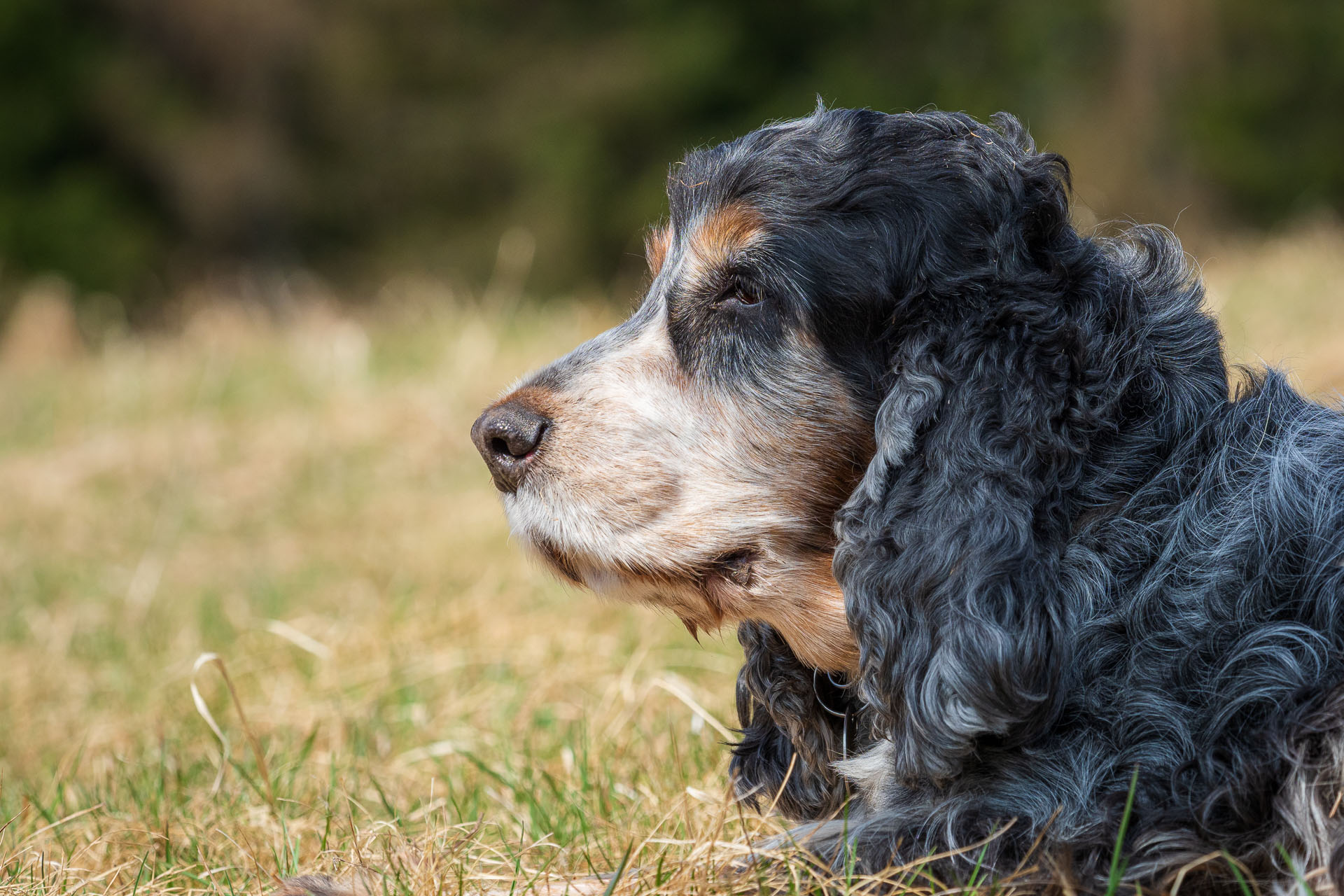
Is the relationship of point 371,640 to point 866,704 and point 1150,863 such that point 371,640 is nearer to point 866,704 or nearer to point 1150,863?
point 866,704

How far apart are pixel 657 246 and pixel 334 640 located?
3.00 m

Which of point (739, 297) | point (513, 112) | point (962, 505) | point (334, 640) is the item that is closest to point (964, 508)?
point (962, 505)

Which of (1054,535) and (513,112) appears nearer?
(1054,535)

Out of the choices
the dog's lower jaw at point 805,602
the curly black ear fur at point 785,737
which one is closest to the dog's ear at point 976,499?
the dog's lower jaw at point 805,602

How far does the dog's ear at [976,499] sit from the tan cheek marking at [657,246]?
0.78 metres

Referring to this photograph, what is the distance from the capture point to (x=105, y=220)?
2244 centimetres

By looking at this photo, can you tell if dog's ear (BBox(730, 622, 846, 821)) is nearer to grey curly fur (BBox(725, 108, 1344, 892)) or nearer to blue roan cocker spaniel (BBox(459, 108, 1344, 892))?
blue roan cocker spaniel (BBox(459, 108, 1344, 892))

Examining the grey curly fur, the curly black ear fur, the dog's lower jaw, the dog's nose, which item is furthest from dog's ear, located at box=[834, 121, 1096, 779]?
the dog's nose

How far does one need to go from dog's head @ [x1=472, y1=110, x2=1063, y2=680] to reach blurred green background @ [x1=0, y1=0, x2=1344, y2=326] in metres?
16.5

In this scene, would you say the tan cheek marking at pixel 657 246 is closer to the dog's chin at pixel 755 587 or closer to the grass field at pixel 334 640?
the dog's chin at pixel 755 587

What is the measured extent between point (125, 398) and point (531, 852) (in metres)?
9.84

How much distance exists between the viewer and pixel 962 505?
7.75 feet

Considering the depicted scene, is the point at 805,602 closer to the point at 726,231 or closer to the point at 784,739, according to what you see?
the point at 784,739

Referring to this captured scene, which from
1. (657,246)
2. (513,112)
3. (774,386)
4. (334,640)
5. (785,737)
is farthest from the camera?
(513,112)
